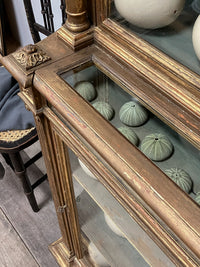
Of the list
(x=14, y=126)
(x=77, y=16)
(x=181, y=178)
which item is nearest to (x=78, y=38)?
(x=77, y=16)

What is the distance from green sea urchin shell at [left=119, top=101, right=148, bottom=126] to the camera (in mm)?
413

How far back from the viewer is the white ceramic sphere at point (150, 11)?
1.23 feet

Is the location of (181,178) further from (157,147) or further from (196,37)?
(196,37)

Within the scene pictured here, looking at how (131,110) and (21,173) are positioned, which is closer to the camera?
(131,110)

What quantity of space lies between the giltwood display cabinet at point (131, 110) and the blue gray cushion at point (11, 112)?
384 millimetres

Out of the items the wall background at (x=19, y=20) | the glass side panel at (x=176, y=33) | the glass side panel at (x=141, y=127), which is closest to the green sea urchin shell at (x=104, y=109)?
the glass side panel at (x=141, y=127)

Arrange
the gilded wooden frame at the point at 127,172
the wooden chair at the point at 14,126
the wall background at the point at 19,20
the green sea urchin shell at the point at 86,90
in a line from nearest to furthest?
the gilded wooden frame at the point at 127,172 < the green sea urchin shell at the point at 86,90 < the wooden chair at the point at 14,126 < the wall background at the point at 19,20

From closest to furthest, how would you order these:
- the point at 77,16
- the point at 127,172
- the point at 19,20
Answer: the point at 127,172 → the point at 77,16 → the point at 19,20

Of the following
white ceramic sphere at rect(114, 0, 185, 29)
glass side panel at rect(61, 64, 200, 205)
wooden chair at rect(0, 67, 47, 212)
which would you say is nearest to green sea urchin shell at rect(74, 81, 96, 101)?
glass side panel at rect(61, 64, 200, 205)

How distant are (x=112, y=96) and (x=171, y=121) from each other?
100 mm

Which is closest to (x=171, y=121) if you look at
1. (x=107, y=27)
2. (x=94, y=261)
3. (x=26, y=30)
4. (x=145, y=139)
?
(x=145, y=139)

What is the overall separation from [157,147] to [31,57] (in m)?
0.22

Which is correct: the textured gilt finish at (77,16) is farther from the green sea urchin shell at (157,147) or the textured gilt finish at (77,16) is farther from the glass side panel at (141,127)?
the green sea urchin shell at (157,147)

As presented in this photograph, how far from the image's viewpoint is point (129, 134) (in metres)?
0.41
